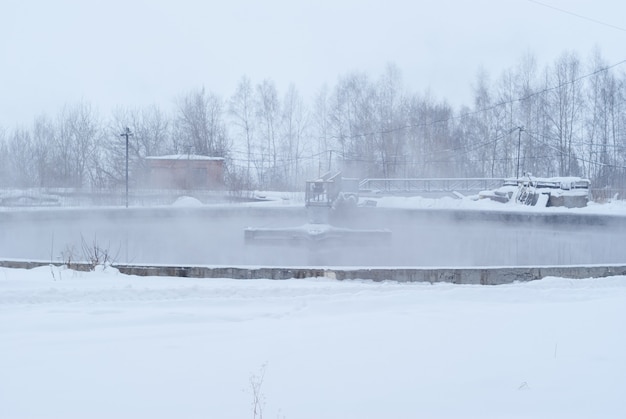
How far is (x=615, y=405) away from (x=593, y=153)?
3798cm

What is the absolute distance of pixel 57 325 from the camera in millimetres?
4574

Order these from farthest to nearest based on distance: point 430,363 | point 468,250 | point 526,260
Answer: point 468,250
point 526,260
point 430,363

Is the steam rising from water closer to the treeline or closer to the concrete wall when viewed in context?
the concrete wall

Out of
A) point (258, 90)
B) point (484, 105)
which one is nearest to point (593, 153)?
point (484, 105)

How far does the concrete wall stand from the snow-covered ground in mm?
648

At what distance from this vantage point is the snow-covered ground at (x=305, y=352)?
3137 millimetres

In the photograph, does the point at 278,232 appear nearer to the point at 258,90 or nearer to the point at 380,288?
the point at 380,288

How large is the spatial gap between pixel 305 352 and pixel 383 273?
3.09 meters

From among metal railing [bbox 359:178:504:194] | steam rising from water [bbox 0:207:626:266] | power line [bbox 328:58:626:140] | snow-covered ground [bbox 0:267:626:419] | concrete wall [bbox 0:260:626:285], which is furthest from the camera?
power line [bbox 328:58:626:140]

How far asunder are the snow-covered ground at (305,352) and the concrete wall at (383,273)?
648 millimetres

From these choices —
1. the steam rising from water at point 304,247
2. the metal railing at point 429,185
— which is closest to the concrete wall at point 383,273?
the steam rising from water at point 304,247

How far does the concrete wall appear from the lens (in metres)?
6.90

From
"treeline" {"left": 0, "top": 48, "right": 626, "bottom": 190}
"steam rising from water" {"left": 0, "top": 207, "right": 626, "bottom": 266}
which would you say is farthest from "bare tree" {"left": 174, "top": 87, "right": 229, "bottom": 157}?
"steam rising from water" {"left": 0, "top": 207, "right": 626, "bottom": 266}

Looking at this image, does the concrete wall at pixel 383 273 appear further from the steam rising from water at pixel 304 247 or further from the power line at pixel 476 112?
the power line at pixel 476 112
